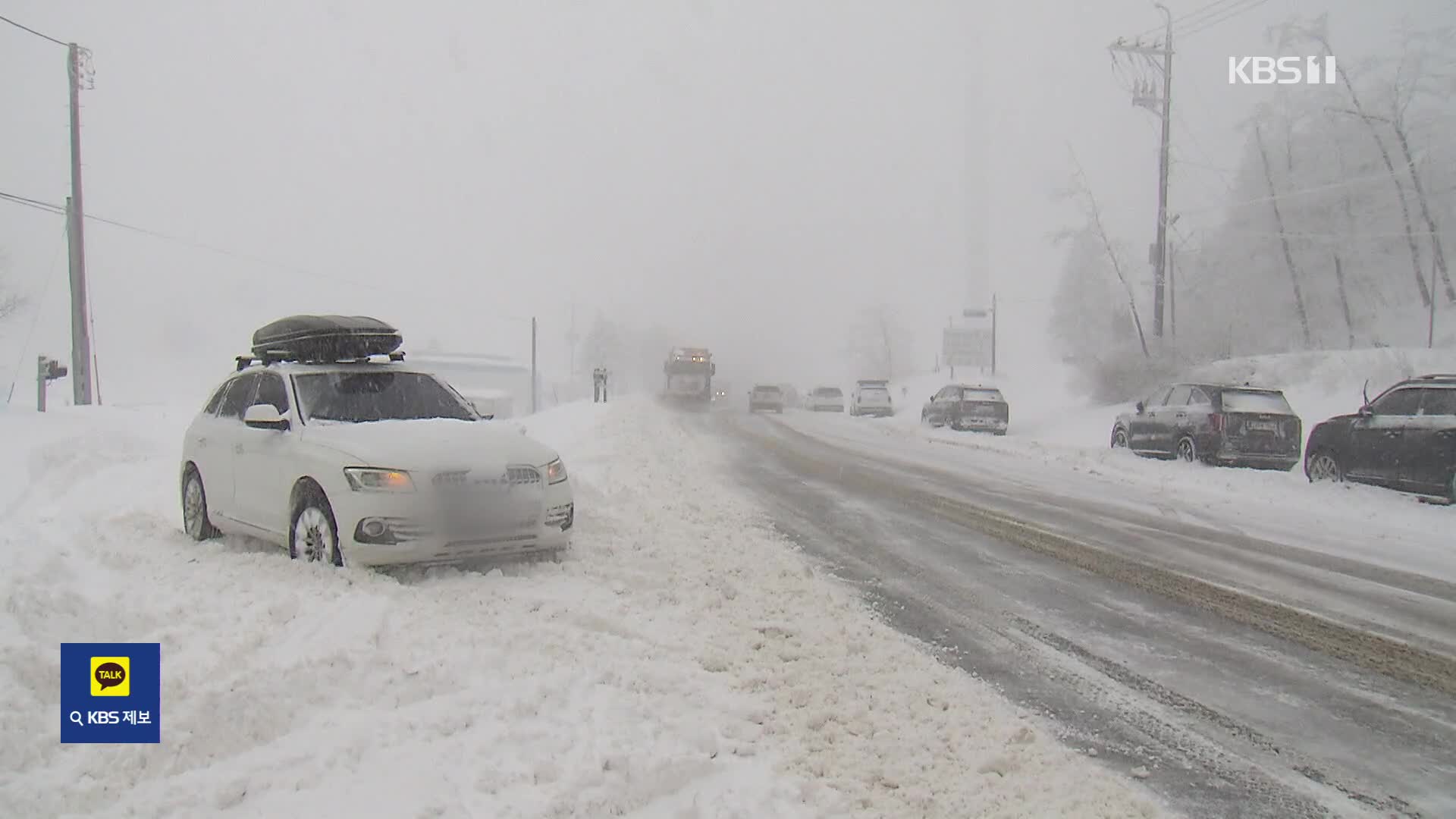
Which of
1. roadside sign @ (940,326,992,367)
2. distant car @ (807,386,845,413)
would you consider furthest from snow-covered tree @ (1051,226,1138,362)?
distant car @ (807,386,845,413)

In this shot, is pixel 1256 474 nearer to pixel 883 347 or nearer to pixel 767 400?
pixel 767 400

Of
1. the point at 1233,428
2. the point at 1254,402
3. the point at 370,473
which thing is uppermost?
the point at 1254,402

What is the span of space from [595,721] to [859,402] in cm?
3484

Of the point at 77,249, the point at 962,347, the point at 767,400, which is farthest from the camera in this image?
the point at 962,347

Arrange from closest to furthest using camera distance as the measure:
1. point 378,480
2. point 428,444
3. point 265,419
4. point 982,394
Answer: point 378,480, point 428,444, point 265,419, point 982,394

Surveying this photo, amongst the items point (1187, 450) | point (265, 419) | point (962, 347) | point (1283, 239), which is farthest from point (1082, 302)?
point (265, 419)

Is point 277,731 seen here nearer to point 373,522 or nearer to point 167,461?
point 373,522

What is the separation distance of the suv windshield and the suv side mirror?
18 centimetres

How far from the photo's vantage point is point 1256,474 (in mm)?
14438

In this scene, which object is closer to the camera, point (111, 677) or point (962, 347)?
point (111, 677)

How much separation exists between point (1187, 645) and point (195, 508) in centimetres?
794

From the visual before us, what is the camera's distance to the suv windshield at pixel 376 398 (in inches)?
268

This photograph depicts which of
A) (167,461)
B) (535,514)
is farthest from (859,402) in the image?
(535,514)

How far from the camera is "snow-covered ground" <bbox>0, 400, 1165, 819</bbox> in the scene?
3.26 m
